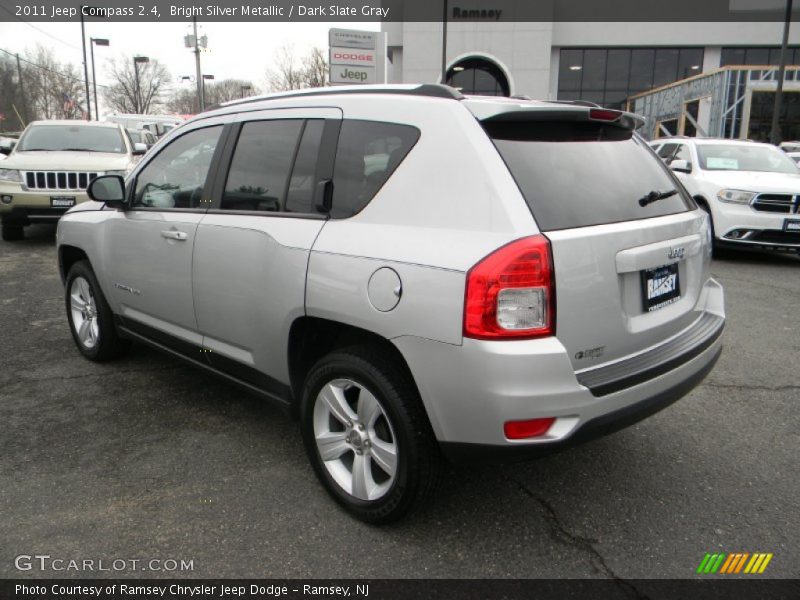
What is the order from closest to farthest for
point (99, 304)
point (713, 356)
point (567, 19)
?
point (713, 356), point (99, 304), point (567, 19)

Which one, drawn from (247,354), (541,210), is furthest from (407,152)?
(247,354)

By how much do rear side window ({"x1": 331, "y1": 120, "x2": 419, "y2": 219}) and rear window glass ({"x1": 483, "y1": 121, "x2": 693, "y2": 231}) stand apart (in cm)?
38

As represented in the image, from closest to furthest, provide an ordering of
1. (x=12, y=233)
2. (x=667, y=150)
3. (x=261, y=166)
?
(x=261, y=166), (x=12, y=233), (x=667, y=150)

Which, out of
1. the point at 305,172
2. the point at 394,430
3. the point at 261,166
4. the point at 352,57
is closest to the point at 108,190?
the point at 261,166

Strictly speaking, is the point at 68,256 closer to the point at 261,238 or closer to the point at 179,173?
the point at 179,173

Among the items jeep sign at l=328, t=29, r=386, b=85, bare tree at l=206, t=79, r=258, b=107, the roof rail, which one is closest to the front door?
the roof rail

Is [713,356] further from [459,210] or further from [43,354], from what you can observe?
[43,354]

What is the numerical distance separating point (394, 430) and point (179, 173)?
221cm

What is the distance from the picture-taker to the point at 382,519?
8.53 ft

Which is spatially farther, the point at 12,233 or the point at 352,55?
the point at 352,55

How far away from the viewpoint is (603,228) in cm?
240

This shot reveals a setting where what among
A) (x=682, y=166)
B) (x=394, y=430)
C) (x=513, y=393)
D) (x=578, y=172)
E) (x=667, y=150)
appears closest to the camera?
(x=513, y=393)

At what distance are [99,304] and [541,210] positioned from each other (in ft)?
11.1
